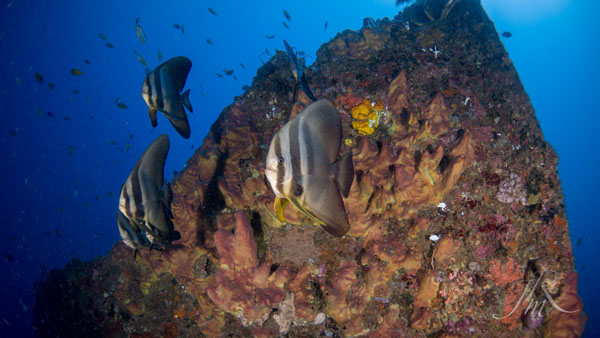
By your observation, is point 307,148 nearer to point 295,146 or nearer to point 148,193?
point 295,146

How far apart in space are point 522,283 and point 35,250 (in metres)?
94.1

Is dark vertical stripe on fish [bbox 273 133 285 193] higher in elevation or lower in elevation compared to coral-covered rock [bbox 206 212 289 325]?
higher

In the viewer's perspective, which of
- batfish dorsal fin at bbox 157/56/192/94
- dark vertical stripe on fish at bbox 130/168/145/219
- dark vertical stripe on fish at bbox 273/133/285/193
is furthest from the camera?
batfish dorsal fin at bbox 157/56/192/94

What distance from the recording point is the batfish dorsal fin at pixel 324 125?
151 centimetres

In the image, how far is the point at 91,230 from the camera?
70.2 meters

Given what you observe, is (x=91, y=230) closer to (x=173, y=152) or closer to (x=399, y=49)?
(x=173, y=152)

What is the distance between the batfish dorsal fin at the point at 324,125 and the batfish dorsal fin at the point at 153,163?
1.23 metres

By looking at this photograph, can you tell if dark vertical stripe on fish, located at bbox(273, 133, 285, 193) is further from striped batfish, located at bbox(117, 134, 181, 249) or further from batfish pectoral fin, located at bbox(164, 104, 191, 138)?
batfish pectoral fin, located at bbox(164, 104, 191, 138)

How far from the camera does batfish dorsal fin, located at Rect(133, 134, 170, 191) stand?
2062 mm

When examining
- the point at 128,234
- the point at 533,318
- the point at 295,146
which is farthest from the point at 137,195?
the point at 533,318

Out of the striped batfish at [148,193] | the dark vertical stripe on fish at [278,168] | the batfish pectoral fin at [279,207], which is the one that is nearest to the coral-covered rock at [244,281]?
the striped batfish at [148,193]

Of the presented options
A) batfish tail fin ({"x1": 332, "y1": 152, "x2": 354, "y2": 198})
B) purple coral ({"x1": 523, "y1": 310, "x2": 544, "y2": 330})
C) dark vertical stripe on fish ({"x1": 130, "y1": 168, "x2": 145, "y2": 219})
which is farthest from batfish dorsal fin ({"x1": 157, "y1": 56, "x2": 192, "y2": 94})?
purple coral ({"x1": 523, "y1": 310, "x2": 544, "y2": 330})

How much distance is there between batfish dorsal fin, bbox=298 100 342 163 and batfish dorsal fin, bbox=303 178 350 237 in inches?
6.2

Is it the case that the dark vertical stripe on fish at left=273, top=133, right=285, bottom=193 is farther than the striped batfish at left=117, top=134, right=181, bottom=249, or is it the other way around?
the striped batfish at left=117, top=134, right=181, bottom=249
